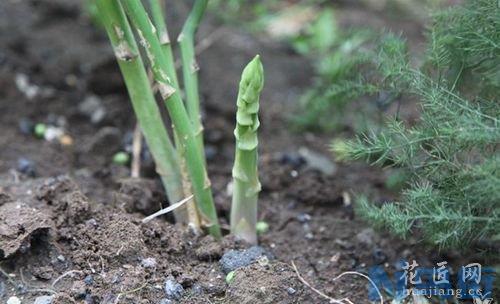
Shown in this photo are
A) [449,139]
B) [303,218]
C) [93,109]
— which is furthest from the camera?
[93,109]

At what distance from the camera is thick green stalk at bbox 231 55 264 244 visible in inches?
60.1

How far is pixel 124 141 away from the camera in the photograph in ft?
7.31

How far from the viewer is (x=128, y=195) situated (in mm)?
1854

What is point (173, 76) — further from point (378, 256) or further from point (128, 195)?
point (378, 256)

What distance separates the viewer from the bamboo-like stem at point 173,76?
67.2 inches

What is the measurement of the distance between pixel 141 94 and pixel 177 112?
5.0 inches

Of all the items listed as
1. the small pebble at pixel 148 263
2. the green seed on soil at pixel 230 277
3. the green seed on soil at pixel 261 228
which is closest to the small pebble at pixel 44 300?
the small pebble at pixel 148 263

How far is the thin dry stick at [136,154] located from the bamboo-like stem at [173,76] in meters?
0.30

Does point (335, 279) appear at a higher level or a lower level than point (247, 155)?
lower

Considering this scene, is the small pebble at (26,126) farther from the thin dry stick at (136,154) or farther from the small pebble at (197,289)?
the small pebble at (197,289)

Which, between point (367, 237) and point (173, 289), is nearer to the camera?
point (173, 289)

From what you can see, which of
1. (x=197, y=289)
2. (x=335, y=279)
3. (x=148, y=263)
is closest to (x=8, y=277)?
(x=148, y=263)

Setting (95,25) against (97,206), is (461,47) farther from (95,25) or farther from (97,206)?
(95,25)

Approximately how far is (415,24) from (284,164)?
4.30 ft
